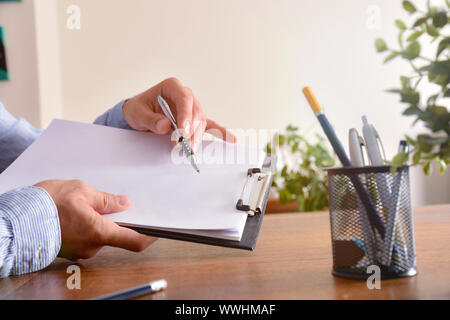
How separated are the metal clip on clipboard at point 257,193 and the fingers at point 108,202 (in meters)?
0.15

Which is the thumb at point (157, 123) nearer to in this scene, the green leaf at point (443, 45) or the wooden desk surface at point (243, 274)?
the wooden desk surface at point (243, 274)

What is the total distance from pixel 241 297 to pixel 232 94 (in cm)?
256

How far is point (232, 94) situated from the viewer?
2.89 metres

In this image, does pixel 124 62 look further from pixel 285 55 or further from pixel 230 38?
pixel 285 55

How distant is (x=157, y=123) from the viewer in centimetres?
78

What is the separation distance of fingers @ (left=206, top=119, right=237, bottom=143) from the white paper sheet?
0.09 m

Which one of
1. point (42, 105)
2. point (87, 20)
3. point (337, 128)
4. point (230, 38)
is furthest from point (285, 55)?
point (42, 105)

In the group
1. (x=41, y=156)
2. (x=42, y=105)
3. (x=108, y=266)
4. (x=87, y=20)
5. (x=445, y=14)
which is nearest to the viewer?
(x=445, y=14)

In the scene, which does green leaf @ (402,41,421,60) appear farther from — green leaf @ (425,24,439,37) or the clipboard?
the clipboard

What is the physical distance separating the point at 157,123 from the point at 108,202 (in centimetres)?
23

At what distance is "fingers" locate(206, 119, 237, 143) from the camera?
88 cm

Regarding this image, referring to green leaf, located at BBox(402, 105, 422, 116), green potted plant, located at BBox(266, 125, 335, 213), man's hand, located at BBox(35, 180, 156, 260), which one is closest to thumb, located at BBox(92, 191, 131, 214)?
man's hand, located at BBox(35, 180, 156, 260)

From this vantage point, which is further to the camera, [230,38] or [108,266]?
[230,38]

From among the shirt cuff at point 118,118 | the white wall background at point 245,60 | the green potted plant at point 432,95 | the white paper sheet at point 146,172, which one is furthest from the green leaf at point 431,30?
the white wall background at point 245,60
